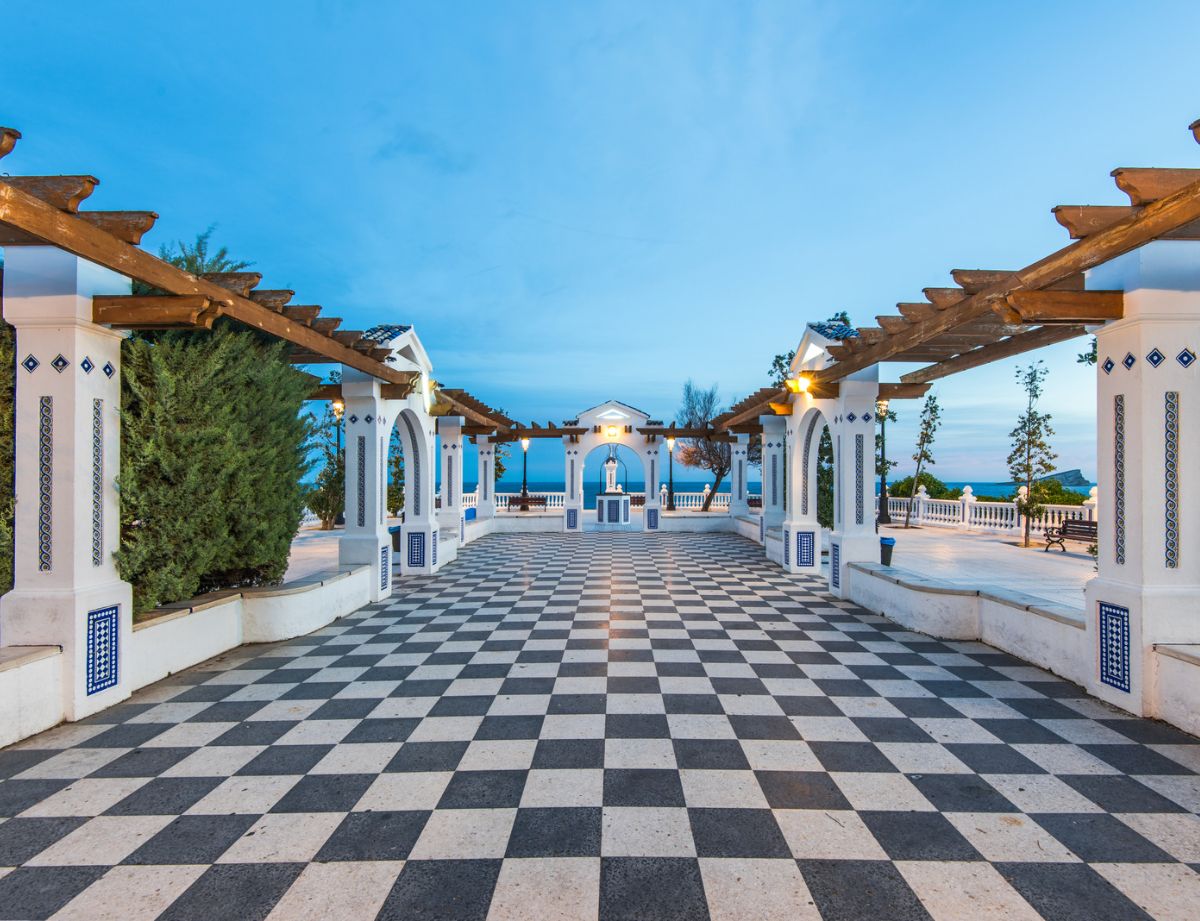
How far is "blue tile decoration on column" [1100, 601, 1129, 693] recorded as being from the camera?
3.84 metres

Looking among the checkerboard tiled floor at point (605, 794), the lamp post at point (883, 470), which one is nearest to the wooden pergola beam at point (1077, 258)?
the checkerboard tiled floor at point (605, 794)

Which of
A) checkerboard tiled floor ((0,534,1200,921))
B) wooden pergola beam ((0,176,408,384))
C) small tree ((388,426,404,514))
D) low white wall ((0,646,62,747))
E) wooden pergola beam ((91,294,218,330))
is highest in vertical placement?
wooden pergola beam ((0,176,408,384))

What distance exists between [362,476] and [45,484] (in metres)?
3.88

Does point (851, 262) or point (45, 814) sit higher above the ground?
point (851, 262)

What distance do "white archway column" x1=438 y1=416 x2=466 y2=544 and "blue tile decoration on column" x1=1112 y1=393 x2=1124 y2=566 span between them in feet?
39.4

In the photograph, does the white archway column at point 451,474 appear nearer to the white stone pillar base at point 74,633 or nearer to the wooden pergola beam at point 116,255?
the wooden pergola beam at point 116,255

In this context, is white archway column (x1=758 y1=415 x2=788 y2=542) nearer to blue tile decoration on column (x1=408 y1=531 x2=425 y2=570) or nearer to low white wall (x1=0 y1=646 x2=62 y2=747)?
blue tile decoration on column (x1=408 y1=531 x2=425 y2=570)

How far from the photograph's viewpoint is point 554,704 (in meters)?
3.98

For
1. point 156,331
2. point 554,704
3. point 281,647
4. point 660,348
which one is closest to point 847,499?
point 554,704

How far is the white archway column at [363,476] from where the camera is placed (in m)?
7.54

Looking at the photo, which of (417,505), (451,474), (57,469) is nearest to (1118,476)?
(57,469)

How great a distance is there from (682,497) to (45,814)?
20781 millimetres

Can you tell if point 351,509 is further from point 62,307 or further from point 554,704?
point 554,704

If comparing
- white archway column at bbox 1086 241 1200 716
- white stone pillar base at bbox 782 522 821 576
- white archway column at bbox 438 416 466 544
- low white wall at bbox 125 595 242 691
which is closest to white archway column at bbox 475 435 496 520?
white archway column at bbox 438 416 466 544
